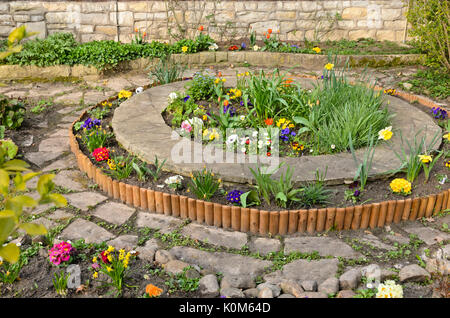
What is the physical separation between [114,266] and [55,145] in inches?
87.7

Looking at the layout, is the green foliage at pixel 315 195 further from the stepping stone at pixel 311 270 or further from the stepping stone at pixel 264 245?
the stepping stone at pixel 311 270

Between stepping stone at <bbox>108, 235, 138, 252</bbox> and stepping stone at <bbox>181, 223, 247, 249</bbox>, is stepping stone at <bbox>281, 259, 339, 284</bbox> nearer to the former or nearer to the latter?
stepping stone at <bbox>181, 223, 247, 249</bbox>

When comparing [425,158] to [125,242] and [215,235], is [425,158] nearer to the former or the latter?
[215,235]

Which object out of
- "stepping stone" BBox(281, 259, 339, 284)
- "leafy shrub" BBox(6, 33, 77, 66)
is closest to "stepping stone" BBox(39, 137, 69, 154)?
"leafy shrub" BBox(6, 33, 77, 66)

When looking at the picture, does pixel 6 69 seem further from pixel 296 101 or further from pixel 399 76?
pixel 399 76

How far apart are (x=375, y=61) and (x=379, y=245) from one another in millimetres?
4147

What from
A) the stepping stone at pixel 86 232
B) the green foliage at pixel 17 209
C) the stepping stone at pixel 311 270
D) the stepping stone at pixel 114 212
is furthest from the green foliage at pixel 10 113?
the green foliage at pixel 17 209

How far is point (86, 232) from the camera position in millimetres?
3207

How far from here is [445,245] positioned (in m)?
3.08

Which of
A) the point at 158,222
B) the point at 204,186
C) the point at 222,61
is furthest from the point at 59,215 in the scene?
the point at 222,61

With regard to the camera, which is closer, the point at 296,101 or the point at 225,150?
the point at 225,150
